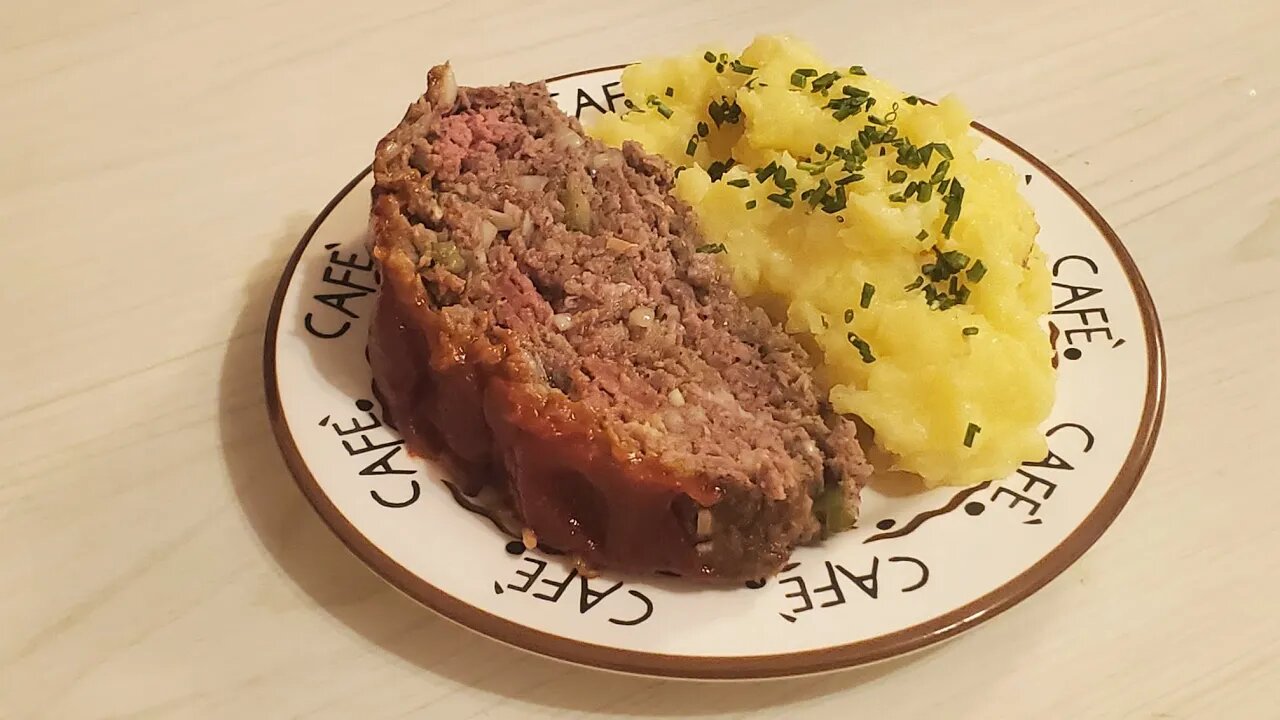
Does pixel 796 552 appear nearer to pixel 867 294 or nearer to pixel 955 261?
pixel 867 294

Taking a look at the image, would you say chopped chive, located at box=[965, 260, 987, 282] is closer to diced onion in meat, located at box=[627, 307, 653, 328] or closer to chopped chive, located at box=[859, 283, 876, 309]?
chopped chive, located at box=[859, 283, 876, 309]

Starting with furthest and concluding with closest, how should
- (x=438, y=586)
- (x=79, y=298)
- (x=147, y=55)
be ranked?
(x=147, y=55) → (x=79, y=298) → (x=438, y=586)

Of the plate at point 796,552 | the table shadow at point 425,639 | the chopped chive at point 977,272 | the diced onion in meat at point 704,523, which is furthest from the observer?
the chopped chive at point 977,272

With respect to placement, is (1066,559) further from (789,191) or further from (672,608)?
(789,191)

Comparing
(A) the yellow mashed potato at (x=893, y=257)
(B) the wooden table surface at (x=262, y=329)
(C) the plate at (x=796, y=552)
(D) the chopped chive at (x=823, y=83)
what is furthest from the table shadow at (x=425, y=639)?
(D) the chopped chive at (x=823, y=83)

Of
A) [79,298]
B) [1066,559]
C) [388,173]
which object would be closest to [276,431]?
[388,173]

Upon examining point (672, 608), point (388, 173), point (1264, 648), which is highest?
point (388, 173)

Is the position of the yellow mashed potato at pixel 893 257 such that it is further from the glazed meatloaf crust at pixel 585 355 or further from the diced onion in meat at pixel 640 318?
the diced onion in meat at pixel 640 318

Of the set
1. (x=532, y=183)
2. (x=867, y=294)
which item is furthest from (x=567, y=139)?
(x=867, y=294)
